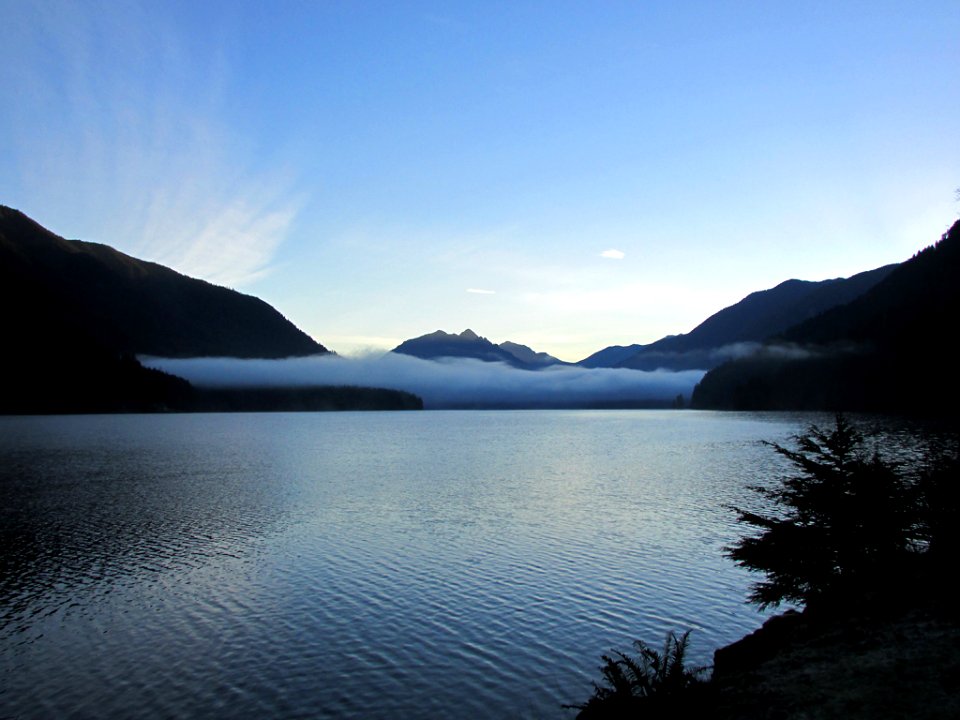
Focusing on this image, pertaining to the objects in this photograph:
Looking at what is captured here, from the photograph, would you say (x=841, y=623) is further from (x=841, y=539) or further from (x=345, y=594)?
(x=345, y=594)

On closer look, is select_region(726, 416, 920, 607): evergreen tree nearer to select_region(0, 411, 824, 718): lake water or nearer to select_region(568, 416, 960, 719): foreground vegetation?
select_region(568, 416, 960, 719): foreground vegetation

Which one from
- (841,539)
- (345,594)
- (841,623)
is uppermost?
(841,539)

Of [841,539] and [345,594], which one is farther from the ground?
[841,539]

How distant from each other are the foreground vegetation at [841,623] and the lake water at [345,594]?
399 cm

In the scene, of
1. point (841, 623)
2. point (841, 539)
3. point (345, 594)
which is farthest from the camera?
point (345, 594)

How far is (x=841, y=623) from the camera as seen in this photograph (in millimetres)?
19609

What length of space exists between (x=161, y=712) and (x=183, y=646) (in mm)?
5879

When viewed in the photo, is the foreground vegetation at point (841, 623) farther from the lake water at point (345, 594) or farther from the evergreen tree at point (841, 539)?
the lake water at point (345, 594)

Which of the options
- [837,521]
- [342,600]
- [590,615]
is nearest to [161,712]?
[342,600]

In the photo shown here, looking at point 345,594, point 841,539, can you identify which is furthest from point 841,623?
point 345,594

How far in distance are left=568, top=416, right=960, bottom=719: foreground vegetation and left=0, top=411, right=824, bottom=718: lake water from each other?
399cm

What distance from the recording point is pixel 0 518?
51.6 meters

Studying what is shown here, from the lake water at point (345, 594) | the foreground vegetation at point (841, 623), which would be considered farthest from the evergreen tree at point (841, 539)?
the lake water at point (345, 594)

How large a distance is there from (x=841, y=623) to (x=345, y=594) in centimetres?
2180
